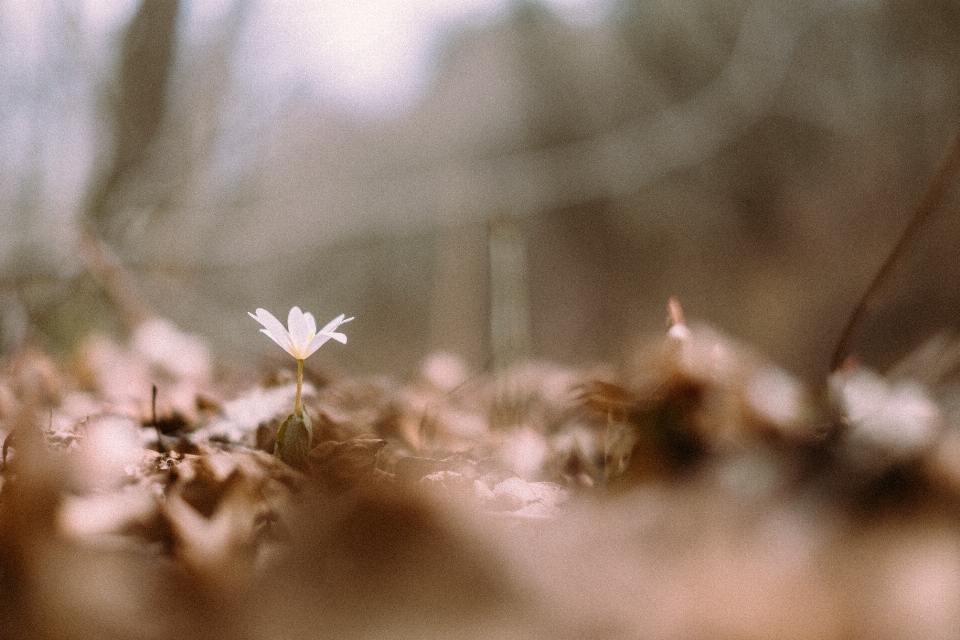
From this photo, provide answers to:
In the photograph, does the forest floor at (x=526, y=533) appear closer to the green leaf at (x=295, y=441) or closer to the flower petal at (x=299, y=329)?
the green leaf at (x=295, y=441)

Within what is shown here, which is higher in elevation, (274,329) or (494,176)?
(494,176)

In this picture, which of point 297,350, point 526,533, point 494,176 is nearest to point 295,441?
point 297,350

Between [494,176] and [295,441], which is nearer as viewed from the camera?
[295,441]

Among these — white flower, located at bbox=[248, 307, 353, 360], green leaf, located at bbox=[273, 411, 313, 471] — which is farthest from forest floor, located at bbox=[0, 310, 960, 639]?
white flower, located at bbox=[248, 307, 353, 360]

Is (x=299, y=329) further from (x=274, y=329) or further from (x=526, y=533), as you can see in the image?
(x=526, y=533)

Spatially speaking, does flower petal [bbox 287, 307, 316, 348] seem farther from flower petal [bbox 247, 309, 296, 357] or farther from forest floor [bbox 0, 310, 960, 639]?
forest floor [bbox 0, 310, 960, 639]

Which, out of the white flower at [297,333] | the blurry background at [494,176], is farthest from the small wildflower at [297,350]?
the blurry background at [494,176]
